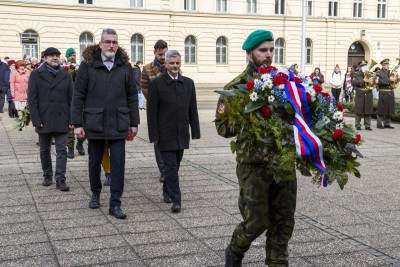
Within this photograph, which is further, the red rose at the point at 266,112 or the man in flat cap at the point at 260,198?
the man in flat cap at the point at 260,198

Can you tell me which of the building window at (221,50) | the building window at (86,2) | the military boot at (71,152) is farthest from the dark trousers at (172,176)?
the building window at (221,50)

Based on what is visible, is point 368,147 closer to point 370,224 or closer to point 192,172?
point 192,172

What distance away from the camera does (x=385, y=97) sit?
16.1 m

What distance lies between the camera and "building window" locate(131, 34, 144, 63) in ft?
128

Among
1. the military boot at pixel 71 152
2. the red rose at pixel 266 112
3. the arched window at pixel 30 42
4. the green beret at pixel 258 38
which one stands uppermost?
the arched window at pixel 30 42

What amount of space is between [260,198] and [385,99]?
13.0m

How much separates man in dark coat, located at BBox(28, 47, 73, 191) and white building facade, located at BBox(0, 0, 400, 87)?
2855 cm

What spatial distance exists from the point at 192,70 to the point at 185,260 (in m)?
36.7

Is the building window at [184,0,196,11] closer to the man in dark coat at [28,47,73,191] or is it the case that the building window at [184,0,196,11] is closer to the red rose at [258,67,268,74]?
the man in dark coat at [28,47,73,191]

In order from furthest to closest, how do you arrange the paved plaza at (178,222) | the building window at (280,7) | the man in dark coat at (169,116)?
the building window at (280,7)
the man in dark coat at (169,116)
the paved plaza at (178,222)

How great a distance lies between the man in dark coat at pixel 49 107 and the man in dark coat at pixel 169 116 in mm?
1764

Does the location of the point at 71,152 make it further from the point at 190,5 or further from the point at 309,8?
the point at 309,8

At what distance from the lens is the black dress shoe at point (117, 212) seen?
6242 mm

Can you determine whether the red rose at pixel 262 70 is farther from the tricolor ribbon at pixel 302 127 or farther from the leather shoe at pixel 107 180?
the leather shoe at pixel 107 180
